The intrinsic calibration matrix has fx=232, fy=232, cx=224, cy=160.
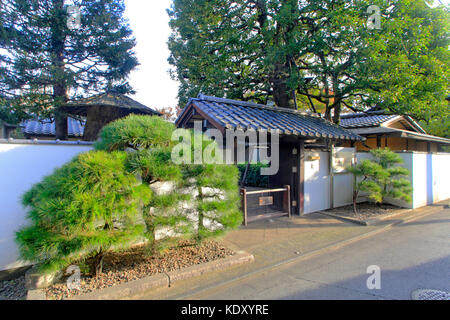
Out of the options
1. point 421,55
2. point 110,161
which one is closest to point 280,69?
point 421,55

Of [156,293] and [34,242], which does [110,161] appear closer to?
[34,242]

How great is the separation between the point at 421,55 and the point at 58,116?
1345 centimetres

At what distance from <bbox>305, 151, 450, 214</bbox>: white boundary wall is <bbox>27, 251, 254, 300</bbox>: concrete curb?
4.08 metres

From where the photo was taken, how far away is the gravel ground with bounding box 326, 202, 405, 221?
679 cm

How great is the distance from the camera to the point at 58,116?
9453 millimetres

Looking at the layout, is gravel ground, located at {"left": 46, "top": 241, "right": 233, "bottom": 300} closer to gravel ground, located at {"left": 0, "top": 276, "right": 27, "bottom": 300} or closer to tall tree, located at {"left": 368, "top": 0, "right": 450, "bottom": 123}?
gravel ground, located at {"left": 0, "top": 276, "right": 27, "bottom": 300}

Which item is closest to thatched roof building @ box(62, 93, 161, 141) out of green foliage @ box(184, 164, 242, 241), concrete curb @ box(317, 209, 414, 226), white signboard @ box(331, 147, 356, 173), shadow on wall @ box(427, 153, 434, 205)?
green foliage @ box(184, 164, 242, 241)

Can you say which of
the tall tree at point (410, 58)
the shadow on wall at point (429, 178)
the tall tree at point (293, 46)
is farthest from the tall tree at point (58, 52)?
the shadow on wall at point (429, 178)

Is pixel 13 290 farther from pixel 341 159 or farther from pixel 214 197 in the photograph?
pixel 341 159

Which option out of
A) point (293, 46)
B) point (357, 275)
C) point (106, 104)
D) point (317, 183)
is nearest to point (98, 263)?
point (357, 275)

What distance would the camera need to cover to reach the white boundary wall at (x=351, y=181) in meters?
7.10

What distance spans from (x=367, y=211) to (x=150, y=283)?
22.9ft

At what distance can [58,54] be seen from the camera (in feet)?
31.3
